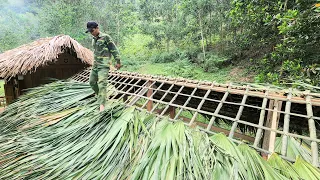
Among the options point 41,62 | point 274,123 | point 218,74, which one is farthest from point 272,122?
point 218,74

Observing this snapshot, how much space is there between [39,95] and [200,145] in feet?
10.1

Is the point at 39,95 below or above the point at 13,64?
below

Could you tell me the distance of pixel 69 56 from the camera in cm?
497

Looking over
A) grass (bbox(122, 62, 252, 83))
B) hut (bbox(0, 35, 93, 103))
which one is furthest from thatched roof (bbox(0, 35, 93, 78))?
grass (bbox(122, 62, 252, 83))

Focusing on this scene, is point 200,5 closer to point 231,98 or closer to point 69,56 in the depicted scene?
point 69,56

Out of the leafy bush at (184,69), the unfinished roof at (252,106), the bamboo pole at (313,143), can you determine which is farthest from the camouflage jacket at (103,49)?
the leafy bush at (184,69)

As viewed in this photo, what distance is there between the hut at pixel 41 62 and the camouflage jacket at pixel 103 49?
2038mm

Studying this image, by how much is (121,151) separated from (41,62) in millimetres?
3434

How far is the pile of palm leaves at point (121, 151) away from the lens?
3.58 ft

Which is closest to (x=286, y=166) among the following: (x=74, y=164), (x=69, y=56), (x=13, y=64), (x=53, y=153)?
(x=74, y=164)

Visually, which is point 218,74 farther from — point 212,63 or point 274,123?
point 274,123

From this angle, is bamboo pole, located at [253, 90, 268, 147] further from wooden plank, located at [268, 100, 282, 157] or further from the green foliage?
the green foliage

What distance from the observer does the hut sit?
3930mm

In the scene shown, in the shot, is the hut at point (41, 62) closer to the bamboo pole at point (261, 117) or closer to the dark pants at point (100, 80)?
the dark pants at point (100, 80)
